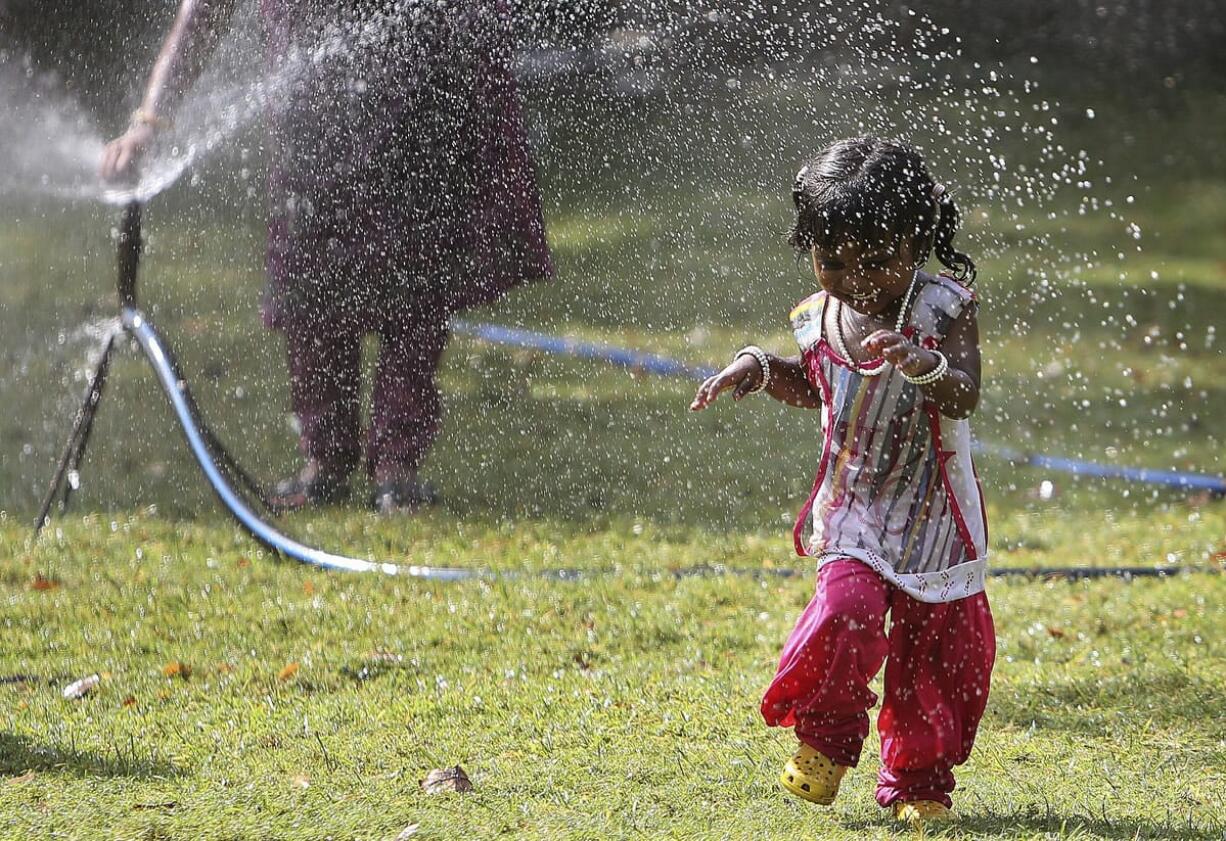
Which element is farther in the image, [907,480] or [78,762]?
[78,762]

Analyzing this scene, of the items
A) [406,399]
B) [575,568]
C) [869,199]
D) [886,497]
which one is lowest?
[575,568]

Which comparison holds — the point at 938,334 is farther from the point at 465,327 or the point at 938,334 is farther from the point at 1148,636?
the point at 465,327

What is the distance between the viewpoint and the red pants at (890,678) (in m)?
3.01

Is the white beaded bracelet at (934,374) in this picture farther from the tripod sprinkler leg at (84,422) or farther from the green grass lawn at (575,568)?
the tripod sprinkler leg at (84,422)

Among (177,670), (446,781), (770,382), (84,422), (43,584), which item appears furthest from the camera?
(84,422)

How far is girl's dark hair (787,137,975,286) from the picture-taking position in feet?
9.82

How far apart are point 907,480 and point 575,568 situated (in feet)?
8.00

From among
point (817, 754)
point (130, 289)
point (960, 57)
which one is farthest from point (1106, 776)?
point (960, 57)

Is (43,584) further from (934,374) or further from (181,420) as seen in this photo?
(934,374)

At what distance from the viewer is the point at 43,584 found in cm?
519

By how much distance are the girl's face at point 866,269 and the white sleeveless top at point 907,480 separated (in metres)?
0.06

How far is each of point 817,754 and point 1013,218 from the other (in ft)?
31.6

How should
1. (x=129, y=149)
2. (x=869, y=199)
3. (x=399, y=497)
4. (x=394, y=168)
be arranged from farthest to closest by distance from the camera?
(x=399, y=497)
(x=394, y=168)
(x=129, y=149)
(x=869, y=199)

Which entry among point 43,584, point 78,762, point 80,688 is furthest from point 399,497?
point 78,762
